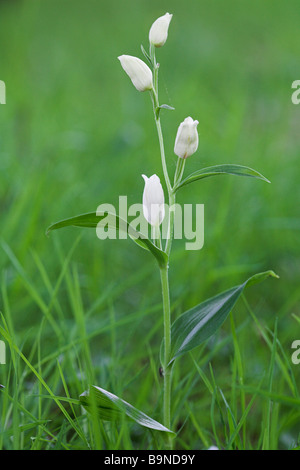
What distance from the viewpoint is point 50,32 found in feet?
9.73

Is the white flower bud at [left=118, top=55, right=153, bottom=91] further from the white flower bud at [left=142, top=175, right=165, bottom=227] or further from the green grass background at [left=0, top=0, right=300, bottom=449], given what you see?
the green grass background at [left=0, top=0, right=300, bottom=449]

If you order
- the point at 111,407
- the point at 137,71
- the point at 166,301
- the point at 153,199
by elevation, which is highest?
the point at 137,71

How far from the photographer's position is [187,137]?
0.56 m

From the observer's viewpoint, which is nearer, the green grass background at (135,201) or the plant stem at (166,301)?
the plant stem at (166,301)

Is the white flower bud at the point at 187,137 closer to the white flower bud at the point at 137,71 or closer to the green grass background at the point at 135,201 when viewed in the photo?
the white flower bud at the point at 137,71

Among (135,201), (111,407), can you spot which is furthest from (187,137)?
(135,201)

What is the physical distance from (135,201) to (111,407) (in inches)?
34.5

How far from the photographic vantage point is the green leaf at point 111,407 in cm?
57

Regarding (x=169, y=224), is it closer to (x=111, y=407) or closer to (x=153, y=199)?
(x=153, y=199)

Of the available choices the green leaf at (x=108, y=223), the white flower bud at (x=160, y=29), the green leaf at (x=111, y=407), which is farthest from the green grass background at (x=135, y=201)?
the white flower bud at (x=160, y=29)

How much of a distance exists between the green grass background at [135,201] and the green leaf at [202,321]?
0.08m

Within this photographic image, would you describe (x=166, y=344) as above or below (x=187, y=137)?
below

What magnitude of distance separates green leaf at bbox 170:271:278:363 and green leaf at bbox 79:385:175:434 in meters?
0.07

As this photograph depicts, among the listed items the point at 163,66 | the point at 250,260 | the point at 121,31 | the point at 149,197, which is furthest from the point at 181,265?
the point at 121,31
